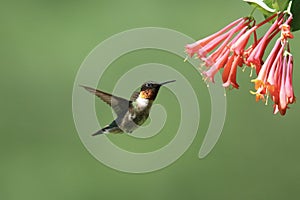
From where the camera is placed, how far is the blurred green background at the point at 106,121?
3.76 meters

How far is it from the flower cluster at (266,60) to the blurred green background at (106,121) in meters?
2.17

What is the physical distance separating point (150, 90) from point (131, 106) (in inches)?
3.7

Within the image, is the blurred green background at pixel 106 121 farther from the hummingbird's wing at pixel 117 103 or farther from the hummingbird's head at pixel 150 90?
the hummingbird's head at pixel 150 90

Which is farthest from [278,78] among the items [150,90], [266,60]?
[150,90]

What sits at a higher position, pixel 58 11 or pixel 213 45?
pixel 58 11

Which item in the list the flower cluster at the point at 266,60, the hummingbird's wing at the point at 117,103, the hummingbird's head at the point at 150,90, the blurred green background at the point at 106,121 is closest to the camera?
the flower cluster at the point at 266,60

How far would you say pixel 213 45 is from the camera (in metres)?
1.22

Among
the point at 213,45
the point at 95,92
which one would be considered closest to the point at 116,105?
the point at 95,92

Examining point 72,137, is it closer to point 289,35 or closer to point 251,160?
point 251,160

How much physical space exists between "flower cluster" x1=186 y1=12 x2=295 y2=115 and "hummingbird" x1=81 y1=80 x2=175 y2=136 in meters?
0.27

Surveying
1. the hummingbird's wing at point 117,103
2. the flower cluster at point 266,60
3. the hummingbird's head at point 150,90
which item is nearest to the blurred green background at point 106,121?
the hummingbird's wing at point 117,103

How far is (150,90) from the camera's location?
1484 mm

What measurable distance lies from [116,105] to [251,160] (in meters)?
2.27

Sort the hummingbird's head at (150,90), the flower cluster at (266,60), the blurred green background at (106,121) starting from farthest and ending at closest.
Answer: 1. the blurred green background at (106,121)
2. the hummingbird's head at (150,90)
3. the flower cluster at (266,60)
